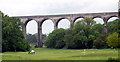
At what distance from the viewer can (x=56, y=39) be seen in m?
85.9

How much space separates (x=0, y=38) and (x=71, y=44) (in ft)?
80.8

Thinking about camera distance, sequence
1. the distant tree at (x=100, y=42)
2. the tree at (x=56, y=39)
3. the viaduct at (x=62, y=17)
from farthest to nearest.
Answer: the tree at (x=56, y=39)
the viaduct at (x=62, y=17)
the distant tree at (x=100, y=42)

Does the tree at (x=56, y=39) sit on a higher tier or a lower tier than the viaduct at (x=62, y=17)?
lower

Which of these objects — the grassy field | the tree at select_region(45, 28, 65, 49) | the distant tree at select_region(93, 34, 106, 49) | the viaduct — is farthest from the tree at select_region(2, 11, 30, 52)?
the viaduct

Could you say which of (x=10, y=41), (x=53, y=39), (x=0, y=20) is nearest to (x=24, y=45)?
(x=10, y=41)

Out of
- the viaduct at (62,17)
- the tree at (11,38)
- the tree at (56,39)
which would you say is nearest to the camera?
the tree at (11,38)

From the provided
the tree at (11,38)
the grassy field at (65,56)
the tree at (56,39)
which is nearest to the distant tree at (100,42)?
the tree at (11,38)

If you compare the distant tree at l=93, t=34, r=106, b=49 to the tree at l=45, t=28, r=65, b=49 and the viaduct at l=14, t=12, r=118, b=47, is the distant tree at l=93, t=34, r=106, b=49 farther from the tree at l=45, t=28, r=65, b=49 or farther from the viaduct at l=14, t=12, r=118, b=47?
the tree at l=45, t=28, r=65, b=49

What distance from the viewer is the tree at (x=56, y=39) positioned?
82.4 m

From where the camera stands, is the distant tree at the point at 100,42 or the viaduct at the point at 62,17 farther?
the viaduct at the point at 62,17

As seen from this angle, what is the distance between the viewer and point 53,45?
8744cm

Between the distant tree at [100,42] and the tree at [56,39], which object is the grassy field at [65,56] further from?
the tree at [56,39]

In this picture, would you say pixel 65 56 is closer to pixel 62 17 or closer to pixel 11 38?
pixel 11 38

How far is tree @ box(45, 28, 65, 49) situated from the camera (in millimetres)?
82369
